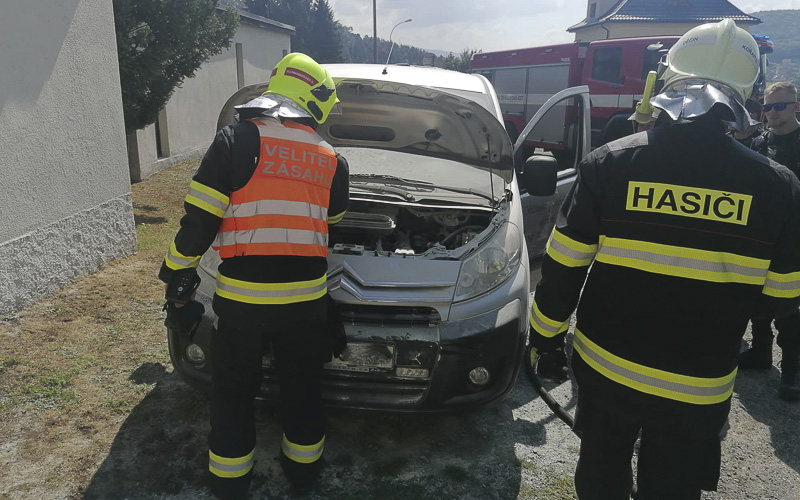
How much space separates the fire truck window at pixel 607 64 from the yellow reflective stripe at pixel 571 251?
11963 mm

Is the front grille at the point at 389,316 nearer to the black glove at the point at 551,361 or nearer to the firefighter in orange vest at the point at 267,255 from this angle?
the firefighter in orange vest at the point at 267,255

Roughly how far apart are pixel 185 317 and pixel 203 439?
30.6 inches

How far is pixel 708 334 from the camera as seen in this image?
180 centimetres

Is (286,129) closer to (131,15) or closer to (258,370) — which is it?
(258,370)

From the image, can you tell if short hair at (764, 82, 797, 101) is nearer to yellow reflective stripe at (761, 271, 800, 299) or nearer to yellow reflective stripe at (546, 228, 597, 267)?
yellow reflective stripe at (761, 271, 800, 299)

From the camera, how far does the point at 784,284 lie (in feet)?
5.96

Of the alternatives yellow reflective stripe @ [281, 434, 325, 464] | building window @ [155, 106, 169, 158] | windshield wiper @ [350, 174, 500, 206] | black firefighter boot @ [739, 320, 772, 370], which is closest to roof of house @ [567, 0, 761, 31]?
building window @ [155, 106, 169, 158]

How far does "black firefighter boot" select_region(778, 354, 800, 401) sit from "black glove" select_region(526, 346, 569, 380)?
2.34 metres

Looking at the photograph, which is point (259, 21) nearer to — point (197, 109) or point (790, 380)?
point (197, 109)

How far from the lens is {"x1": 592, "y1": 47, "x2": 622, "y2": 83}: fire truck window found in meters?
12.6

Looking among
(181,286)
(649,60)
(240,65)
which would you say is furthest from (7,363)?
(240,65)

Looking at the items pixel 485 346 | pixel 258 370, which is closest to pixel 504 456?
pixel 485 346

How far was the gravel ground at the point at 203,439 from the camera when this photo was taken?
2631 millimetres

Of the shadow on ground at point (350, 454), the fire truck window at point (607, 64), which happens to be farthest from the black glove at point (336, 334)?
the fire truck window at point (607, 64)
